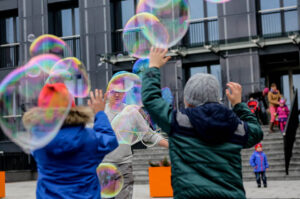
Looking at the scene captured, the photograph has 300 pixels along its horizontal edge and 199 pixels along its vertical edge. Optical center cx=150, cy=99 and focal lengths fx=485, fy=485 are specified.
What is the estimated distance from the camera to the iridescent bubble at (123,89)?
6.26 meters

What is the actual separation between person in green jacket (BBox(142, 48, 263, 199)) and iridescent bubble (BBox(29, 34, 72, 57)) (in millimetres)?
2185

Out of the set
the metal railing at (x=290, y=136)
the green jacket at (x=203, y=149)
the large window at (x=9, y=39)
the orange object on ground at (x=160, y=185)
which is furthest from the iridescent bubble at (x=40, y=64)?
the large window at (x=9, y=39)

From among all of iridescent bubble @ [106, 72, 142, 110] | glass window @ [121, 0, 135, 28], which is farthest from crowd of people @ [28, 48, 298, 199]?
glass window @ [121, 0, 135, 28]

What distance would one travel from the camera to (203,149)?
305 centimetres

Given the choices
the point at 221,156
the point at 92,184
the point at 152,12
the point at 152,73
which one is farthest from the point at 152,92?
the point at 152,12

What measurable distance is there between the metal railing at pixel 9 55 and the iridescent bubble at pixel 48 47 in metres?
21.0

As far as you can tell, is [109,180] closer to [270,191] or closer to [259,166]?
[270,191]

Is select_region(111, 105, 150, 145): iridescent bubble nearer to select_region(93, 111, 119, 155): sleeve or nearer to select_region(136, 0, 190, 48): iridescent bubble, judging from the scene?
select_region(136, 0, 190, 48): iridescent bubble

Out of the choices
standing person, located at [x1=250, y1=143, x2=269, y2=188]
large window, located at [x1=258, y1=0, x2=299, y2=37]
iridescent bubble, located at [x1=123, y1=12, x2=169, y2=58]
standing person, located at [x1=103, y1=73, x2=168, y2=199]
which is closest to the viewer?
iridescent bubble, located at [x1=123, y1=12, x2=169, y2=58]

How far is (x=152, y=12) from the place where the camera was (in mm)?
5434

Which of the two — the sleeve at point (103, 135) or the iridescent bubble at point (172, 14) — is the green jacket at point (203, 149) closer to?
the sleeve at point (103, 135)

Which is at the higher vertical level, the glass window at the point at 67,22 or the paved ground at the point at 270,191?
the glass window at the point at 67,22

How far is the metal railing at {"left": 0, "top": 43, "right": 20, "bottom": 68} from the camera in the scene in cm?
2612

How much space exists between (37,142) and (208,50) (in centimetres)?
1813
